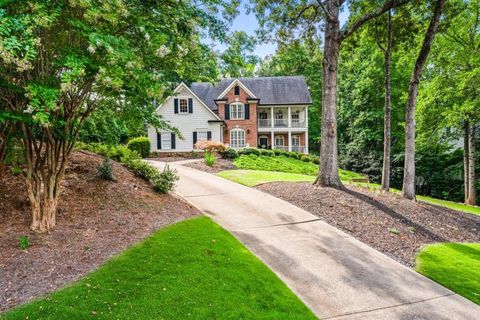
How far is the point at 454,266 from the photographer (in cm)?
597

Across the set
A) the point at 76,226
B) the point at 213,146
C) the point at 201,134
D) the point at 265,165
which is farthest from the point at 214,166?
the point at 76,226

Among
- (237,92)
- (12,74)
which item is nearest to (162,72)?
(12,74)

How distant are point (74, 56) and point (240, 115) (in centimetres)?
2518

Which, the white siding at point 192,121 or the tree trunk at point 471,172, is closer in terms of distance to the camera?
the tree trunk at point 471,172

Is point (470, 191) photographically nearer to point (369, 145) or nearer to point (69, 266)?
point (369, 145)

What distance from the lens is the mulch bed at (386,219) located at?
7031 millimetres

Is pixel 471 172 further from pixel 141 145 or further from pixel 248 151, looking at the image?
pixel 141 145

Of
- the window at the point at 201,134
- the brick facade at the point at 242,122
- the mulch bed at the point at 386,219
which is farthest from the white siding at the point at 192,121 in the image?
the mulch bed at the point at 386,219

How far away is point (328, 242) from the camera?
6.61 metres

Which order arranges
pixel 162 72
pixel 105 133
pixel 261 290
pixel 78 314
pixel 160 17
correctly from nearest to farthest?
pixel 78 314, pixel 261 290, pixel 160 17, pixel 162 72, pixel 105 133

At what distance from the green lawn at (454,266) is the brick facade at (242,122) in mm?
22394

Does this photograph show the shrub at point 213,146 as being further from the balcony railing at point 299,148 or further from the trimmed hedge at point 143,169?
the balcony railing at point 299,148

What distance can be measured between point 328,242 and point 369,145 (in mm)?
25662

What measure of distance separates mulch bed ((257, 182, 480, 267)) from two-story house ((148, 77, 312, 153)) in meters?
17.1
